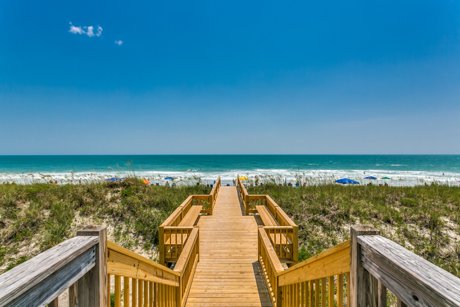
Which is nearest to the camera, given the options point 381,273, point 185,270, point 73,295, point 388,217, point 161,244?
point 381,273

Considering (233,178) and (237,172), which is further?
(237,172)

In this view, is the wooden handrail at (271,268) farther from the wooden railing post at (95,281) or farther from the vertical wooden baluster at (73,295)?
the vertical wooden baluster at (73,295)

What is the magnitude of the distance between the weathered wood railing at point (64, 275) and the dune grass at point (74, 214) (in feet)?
22.6

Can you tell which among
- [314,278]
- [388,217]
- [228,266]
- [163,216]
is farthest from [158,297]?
[388,217]

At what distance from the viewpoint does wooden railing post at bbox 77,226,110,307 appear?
146cm

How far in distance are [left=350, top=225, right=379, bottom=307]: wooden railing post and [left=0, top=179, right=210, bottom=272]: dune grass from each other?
7416 mm

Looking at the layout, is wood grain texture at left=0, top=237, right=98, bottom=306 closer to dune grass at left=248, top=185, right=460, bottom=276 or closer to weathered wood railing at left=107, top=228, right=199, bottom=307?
weathered wood railing at left=107, top=228, right=199, bottom=307

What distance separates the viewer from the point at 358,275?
1470 mm

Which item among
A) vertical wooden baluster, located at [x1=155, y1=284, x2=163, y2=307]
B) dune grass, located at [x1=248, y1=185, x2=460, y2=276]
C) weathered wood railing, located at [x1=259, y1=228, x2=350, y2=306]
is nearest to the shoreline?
dune grass, located at [x1=248, y1=185, x2=460, y2=276]

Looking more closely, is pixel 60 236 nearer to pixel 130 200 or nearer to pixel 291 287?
pixel 130 200

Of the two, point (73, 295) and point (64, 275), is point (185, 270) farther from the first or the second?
point (64, 275)

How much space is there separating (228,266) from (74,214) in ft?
24.2

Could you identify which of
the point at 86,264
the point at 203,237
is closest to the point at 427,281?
the point at 86,264

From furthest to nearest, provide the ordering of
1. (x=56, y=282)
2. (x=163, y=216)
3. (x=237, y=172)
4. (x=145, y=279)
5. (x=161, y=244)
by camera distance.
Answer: (x=237, y=172), (x=163, y=216), (x=161, y=244), (x=145, y=279), (x=56, y=282)
